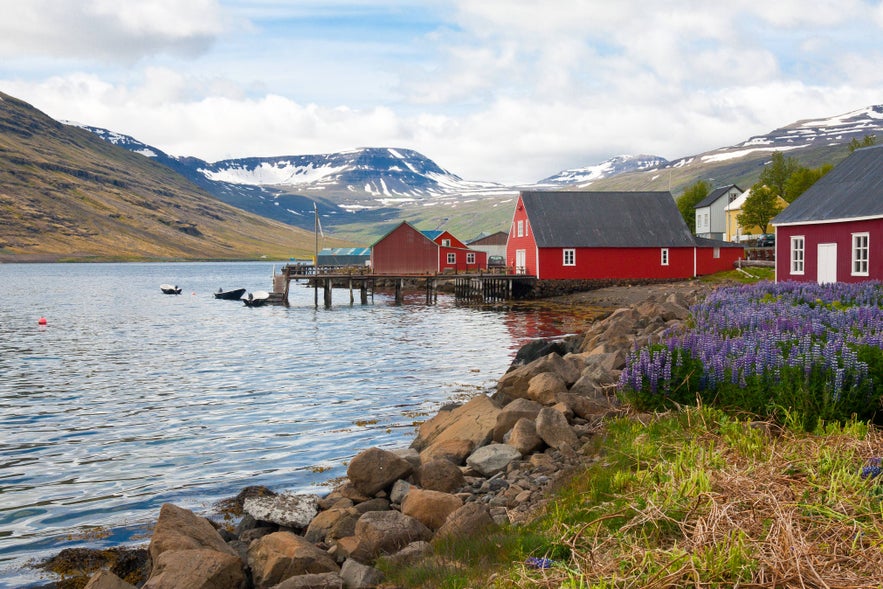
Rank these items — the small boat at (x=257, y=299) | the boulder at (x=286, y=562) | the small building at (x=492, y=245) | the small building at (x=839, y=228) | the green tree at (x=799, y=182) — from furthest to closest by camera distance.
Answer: the small building at (x=492, y=245) → the green tree at (x=799, y=182) → the small boat at (x=257, y=299) → the small building at (x=839, y=228) → the boulder at (x=286, y=562)

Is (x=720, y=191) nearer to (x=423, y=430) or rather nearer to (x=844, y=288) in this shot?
(x=844, y=288)

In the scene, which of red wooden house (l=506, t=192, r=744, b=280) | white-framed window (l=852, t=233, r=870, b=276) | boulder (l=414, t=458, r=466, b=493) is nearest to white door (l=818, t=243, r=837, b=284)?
white-framed window (l=852, t=233, r=870, b=276)

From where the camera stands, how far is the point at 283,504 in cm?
1041

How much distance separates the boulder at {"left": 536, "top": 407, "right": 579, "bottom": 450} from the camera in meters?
11.1

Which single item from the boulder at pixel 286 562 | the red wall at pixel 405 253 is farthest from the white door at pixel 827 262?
the red wall at pixel 405 253

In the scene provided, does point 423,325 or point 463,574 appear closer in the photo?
point 463,574

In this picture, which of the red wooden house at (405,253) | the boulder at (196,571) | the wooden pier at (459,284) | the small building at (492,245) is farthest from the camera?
the small building at (492,245)

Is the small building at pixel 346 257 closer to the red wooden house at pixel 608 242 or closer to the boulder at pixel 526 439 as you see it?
the red wooden house at pixel 608 242

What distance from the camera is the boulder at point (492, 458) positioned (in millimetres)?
11086

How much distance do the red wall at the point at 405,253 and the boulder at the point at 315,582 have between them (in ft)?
227

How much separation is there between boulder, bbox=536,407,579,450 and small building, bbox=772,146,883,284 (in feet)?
73.8

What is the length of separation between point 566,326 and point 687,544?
3694 centimetres

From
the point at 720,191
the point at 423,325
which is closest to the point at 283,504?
the point at 423,325

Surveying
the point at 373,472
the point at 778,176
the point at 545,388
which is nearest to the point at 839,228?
the point at 545,388
